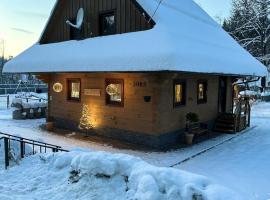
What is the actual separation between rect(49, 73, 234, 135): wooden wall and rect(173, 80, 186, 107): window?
217mm

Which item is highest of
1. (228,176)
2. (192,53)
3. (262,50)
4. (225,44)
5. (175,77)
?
(262,50)

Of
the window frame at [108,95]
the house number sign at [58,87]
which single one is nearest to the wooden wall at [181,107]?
the window frame at [108,95]

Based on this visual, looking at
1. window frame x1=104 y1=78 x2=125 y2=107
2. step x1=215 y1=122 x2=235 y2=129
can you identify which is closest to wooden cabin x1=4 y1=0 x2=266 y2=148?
window frame x1=104 y1=78 x2=125 y2=107

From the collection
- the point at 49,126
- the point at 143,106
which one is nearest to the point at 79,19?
the point at 49,126

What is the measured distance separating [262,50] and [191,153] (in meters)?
24.7

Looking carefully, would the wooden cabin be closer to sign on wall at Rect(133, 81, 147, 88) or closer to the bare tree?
sign on wall at Rect(133, 81, 147, 88)

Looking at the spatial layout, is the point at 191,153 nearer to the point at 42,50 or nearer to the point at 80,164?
the point at 80,164

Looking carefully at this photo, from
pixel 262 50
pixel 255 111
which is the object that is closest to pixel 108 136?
pixel 255 111

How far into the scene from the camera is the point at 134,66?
32.6 ft

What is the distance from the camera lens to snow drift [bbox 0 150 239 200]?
4488mm

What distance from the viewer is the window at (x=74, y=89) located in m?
14.0

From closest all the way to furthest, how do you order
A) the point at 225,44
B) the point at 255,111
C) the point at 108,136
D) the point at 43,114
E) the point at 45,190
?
the point at 45,190 → the point at 108,136 → the point at 225,44 → the point at 43,114 → the point at 255,111

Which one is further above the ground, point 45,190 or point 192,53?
point 192,53

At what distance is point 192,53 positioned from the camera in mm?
10102
